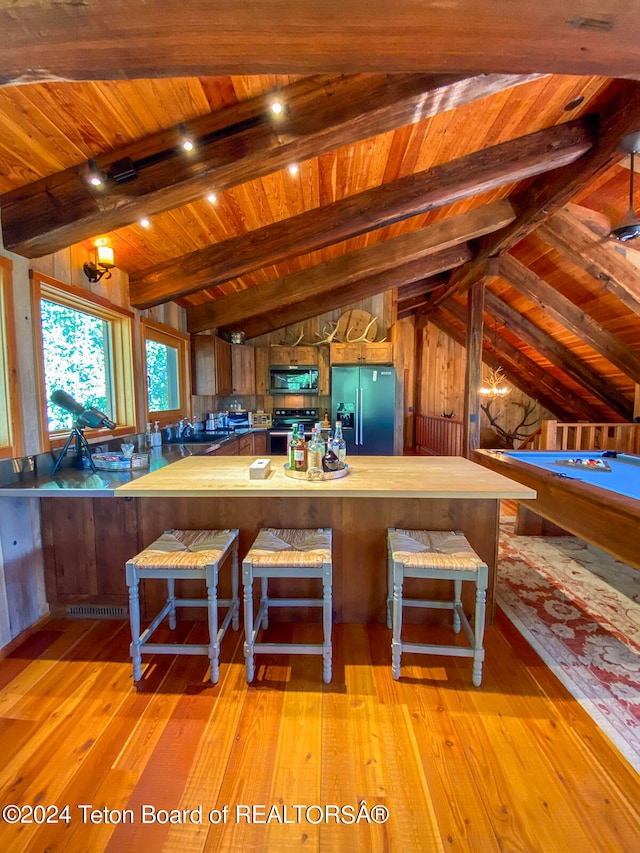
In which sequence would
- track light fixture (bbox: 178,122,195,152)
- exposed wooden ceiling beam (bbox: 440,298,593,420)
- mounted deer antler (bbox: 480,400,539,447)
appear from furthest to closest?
mounted deer antler (bbox: 480,400,539,447) < exposed wooden ceiling beam (bbox: 440,298,593,420) < track light fixture (bbox: 178,122,195,152)

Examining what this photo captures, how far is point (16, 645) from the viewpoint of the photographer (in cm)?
191

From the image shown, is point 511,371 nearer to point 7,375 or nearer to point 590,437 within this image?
point 590,437

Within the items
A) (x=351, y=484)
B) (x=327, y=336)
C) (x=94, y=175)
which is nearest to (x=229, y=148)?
(x=94, y=175)

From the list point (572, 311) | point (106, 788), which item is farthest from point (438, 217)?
point (106, 788)

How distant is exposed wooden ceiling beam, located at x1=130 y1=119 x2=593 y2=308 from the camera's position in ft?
8.57

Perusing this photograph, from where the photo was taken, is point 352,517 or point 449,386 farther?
point 449,386

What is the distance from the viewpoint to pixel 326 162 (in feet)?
7.43

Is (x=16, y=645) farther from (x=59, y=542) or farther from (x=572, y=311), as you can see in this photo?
(x=572, y=311)

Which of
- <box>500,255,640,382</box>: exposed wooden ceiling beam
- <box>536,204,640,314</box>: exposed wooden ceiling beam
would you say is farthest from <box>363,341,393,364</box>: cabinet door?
<box>536,204,640,314</box>: exposed wooden ceiling beam

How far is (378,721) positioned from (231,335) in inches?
187

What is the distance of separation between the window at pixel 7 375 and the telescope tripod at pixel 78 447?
23 centimetres

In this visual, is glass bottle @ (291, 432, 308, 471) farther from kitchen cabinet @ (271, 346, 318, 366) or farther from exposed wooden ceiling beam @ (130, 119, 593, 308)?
kitchen cabinet @ (271, 346, 318, 366)

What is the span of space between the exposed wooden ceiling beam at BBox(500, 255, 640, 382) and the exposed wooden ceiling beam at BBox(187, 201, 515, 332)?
1.23 m

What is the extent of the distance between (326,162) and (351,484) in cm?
205
